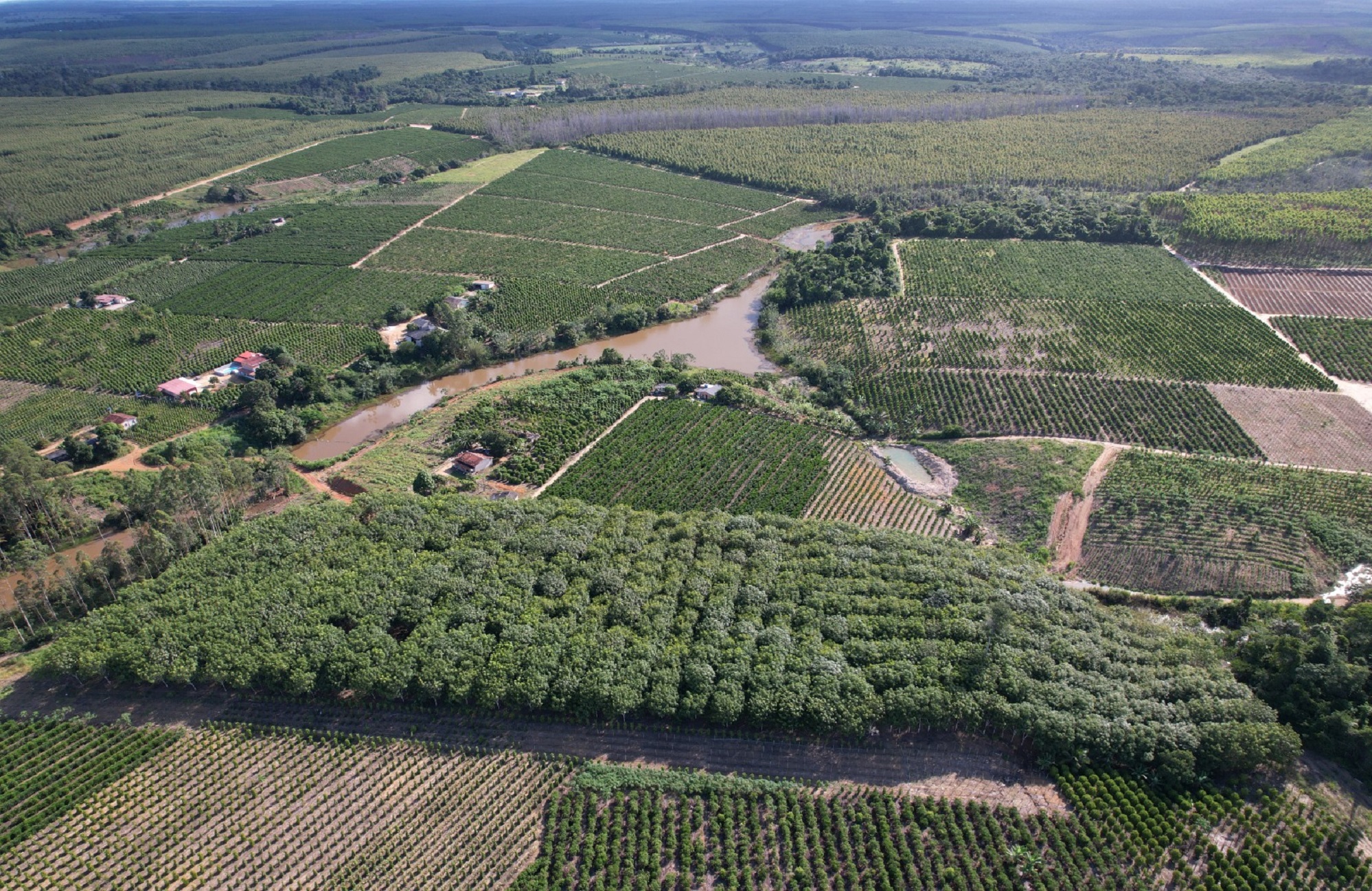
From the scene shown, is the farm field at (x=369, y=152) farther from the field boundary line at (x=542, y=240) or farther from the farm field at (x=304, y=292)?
the farm field at (x=304, y=292)

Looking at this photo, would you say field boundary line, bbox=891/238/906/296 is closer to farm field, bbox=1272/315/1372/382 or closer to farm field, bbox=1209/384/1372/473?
farm field, bbox=1209/384/1372/473

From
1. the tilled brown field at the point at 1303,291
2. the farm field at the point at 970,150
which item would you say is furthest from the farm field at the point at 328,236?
the tilled brown field at the point at 1303,291

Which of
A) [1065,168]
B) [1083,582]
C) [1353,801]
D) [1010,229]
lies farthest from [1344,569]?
[1065,168]

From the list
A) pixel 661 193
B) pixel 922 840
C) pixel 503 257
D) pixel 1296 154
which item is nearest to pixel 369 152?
pixel 661 193

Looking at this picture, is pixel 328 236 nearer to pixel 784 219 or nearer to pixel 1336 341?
pixel 784 219

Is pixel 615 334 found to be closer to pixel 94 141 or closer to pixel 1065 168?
pixel 1065 168

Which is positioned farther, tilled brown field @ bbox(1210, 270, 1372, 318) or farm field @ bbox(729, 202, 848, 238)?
farm field @ bbox(729, 202, 848, 238)

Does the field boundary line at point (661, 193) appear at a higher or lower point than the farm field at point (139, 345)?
higher

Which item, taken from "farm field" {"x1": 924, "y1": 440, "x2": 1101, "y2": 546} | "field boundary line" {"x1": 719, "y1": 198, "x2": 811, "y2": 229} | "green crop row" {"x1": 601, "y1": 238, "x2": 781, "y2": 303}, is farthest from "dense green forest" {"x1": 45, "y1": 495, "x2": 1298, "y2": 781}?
"field boundary line" {"x1": 719, "y1": 198, "x2": 811, "y2": 229}
